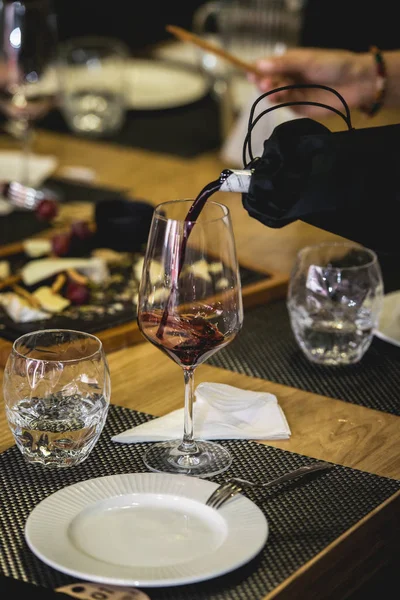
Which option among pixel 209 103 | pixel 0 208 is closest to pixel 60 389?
pixel 0 208

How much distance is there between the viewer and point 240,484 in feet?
3.41

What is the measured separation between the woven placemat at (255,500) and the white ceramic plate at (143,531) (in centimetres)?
2

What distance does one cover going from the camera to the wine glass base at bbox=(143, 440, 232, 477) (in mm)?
1073

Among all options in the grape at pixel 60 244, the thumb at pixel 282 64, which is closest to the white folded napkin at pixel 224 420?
the grape at pixel 60 244

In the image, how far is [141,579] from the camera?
0.85 meters

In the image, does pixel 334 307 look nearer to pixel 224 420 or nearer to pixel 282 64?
pixel 224 420

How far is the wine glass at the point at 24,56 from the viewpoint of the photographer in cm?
214

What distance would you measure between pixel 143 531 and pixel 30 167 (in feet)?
4.86

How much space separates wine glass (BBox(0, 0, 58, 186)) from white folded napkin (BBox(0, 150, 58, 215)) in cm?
13

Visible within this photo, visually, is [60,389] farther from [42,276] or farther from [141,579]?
[42,276]

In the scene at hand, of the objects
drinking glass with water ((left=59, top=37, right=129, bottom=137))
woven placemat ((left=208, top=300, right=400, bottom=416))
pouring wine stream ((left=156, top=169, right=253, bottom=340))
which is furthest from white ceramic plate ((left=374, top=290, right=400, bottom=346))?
drinking glass with water ((left=59, top=37, right=129, bottom=137))

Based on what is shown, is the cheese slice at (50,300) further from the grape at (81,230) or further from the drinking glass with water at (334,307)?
the drinking glass with water at (334,307)

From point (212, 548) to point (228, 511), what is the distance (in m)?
0.06

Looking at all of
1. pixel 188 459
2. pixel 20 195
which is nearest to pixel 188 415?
pixel 188 459
